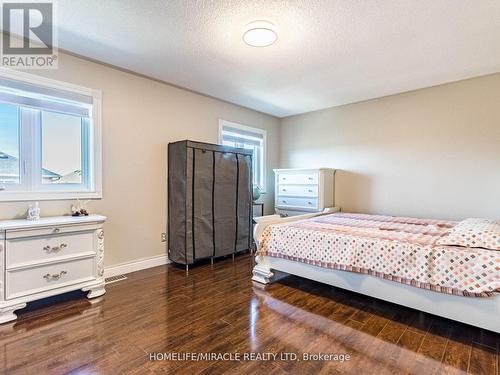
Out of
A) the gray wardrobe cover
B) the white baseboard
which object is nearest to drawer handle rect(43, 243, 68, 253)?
the white baseboard

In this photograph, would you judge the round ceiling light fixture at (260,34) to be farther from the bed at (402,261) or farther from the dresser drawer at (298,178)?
the dresser drawer at (298,178)

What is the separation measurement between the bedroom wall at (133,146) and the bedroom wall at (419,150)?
2475 mm

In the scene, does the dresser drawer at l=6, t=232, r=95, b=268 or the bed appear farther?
the dresser drawer at l=6, t=232, r=95, b=268

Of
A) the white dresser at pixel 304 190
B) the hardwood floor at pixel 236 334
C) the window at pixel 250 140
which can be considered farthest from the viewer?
the window at pixel 250 140

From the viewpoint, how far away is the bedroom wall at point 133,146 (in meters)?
2.88

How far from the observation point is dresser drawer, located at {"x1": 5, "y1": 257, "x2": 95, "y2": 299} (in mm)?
2061

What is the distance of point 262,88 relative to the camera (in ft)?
12.0

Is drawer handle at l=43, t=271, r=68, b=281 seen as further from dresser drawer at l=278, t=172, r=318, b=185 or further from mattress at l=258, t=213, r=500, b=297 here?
dresser drawer at l=278, t=172, r=318, b=185

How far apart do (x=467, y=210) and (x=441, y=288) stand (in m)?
2.03

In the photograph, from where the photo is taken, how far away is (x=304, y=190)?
4.27 meters

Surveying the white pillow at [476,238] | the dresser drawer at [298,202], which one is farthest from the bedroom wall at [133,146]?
the white pillow at [476,238]

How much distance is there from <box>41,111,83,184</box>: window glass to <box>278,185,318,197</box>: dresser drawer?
2.96 metres

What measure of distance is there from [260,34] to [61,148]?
228 cm

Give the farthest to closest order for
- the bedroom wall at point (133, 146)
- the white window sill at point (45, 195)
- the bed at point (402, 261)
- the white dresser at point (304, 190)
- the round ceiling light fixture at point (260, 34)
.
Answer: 1. the white dresser at point (304, 190)
2. the bedroom wall at point (133, 146)
3. the white window sill at point (45, 195)
4. the round ceiling light fixture at point (260, 34)
5. the bed at point (402, 261)
